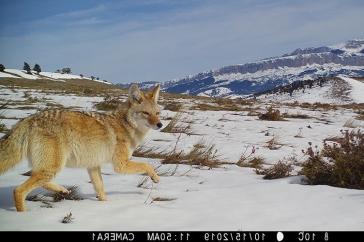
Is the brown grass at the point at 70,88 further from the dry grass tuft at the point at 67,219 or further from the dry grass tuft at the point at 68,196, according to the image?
the dry grass tuft at the point at 67,219

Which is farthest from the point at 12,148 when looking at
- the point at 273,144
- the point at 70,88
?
the point at 70,88

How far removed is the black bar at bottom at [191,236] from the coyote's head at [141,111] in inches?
103

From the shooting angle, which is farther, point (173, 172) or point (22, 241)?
point (173, 172)

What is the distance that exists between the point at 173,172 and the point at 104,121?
7.09 ft

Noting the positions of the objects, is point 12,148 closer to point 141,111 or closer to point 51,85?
point 141,111

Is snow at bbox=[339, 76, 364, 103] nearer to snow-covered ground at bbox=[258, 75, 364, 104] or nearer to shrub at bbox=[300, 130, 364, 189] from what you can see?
snow-covered ground at bbox=[258, 75, 364, 104]

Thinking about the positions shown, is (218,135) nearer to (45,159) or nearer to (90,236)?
(45,159)

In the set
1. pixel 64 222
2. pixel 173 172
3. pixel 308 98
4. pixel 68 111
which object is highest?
pixel 68 111

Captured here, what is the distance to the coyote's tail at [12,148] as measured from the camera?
5121 millimetres

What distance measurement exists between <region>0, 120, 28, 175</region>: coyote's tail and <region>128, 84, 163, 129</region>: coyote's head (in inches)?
70.9

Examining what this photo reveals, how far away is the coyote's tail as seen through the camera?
5121 mm

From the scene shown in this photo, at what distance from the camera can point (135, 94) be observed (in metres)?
6.63

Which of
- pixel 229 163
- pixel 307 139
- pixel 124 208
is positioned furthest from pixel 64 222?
pixel 307 139

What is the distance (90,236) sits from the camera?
4.11 metres
